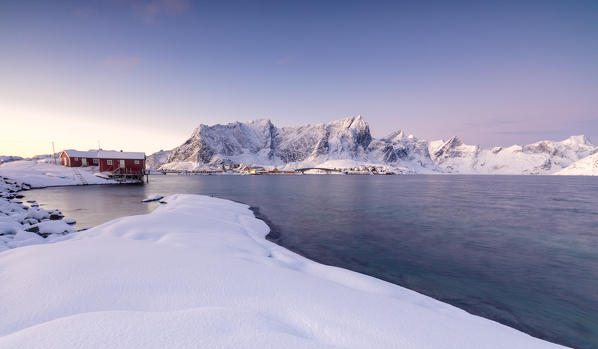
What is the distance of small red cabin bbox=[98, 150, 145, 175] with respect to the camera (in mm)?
71875

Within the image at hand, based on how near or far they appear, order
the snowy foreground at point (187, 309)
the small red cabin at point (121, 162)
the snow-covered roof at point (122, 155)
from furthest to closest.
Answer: the snow-covered roof at point (122, 155)
the small red cabin at point (121, 162)
the snowy foreground at point (187, 309)

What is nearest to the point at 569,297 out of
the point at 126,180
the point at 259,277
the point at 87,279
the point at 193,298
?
the point at 259,277

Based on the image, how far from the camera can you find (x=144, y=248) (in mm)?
6688

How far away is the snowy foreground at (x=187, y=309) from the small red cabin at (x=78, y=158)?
9092 cm

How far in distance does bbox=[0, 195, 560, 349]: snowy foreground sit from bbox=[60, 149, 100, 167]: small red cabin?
9092cm

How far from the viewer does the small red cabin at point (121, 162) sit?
7188cm

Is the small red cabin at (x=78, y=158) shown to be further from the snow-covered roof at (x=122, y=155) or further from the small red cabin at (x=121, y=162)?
the small red cabin at (x=121, y=162)

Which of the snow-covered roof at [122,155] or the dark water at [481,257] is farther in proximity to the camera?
the snow-covered roof at [122,155]

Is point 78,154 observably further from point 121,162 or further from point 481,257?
point 481,257

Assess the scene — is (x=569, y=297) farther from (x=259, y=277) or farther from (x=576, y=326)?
(x=259, y=277)

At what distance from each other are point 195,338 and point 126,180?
276ft

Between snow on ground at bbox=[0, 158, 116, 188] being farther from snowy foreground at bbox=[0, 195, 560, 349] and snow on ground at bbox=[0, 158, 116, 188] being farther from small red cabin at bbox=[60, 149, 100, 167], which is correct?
snowy foreground at bbox=[0, 195, 560, 349]

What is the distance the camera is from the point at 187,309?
11.4 feet

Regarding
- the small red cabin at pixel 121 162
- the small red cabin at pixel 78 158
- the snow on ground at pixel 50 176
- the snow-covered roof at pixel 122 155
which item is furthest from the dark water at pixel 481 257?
the small red cabin at pixel 78 158
